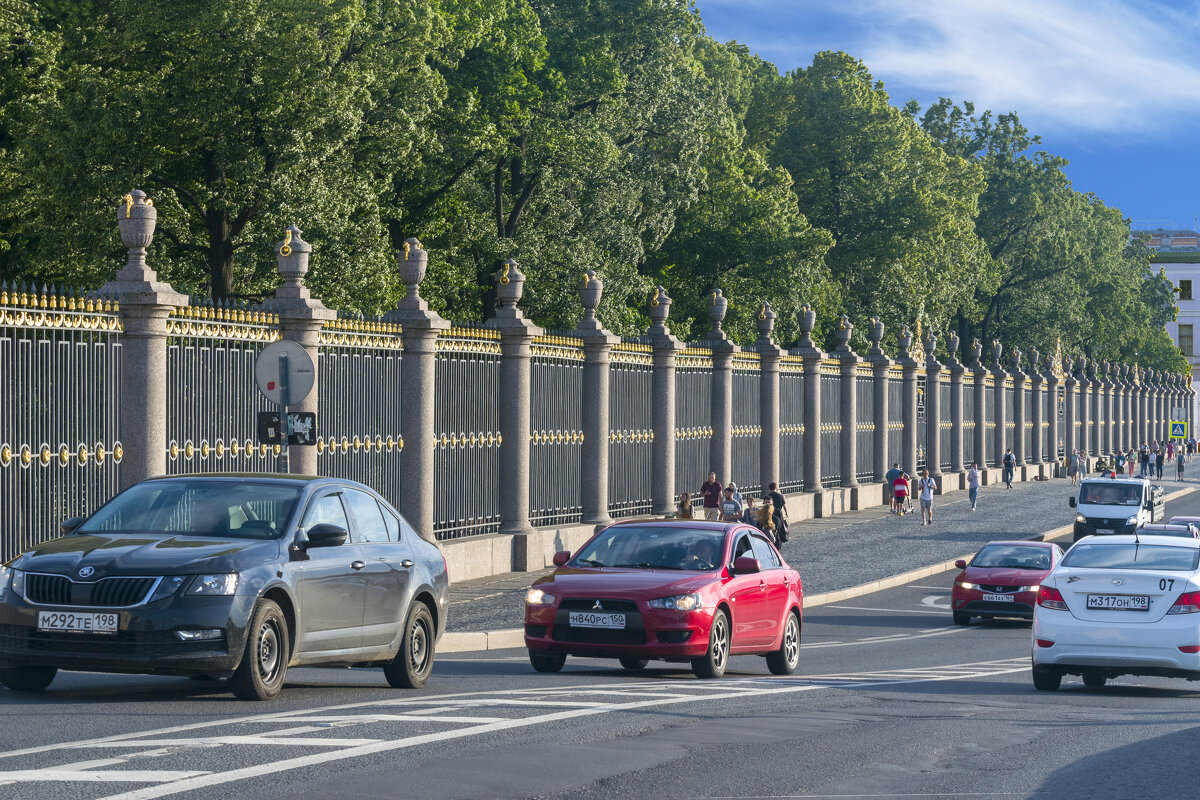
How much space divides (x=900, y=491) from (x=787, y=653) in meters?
30.9

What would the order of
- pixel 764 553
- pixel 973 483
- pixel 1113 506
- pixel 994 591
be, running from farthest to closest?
pixel 973 483
pixel 1113 506
pixel 994 591
pixel 764 553

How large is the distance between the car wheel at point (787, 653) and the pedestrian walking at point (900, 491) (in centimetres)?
3032

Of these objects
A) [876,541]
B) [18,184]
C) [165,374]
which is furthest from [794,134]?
[165,374]

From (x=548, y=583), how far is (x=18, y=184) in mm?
23489

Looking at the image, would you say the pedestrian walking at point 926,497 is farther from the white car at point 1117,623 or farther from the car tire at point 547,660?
the car tire at point 547,660

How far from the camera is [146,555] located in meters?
10.6

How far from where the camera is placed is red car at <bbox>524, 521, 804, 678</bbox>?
47.2 feet

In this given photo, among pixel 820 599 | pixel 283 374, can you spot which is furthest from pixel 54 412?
pixel 820 599

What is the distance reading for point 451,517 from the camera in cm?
2470

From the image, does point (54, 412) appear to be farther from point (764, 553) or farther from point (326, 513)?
point (764, 553)

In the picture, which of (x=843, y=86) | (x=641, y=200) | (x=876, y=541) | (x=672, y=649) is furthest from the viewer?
(x=843, y=86)

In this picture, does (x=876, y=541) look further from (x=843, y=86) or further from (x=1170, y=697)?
(x=843, y=86)

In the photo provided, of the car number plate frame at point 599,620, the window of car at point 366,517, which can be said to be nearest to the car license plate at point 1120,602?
the car number plate frame at point 599,620

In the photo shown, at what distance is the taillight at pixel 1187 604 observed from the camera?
14.4 metres
